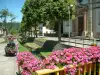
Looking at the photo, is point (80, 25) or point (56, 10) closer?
point (56, 10)

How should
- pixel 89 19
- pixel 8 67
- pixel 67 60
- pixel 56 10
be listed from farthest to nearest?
1. pixel 89 19
2. pixel 56 10
3. pixel 8 67
4. pixel 67 60

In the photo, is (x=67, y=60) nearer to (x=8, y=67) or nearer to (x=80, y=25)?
(x=8, y=67)

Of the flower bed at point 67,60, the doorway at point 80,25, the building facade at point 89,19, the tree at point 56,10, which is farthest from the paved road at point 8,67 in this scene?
the doorway at point 80,25

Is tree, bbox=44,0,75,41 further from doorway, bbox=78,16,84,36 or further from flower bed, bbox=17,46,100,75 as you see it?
flower bed, bbox=17,46,100,75

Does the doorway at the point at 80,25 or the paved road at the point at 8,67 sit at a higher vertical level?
the doorway at the point at 80,25

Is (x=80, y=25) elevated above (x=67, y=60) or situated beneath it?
elevated above

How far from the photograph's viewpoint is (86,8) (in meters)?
37.0

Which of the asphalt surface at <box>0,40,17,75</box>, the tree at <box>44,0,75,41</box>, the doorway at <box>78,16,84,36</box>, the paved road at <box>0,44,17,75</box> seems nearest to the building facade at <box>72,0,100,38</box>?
the doorway at <box>78,16,84,36</box>

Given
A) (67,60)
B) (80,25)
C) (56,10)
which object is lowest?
(67,60)

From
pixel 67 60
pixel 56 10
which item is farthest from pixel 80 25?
pixel 67 60

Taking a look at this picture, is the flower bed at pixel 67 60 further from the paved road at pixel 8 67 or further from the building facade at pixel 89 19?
the building facade at pixel 89 19

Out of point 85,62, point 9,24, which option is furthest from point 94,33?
point 9,24

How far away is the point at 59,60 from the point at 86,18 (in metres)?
32.9

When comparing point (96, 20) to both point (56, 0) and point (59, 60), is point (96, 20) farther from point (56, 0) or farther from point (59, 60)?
point (59, 60)
